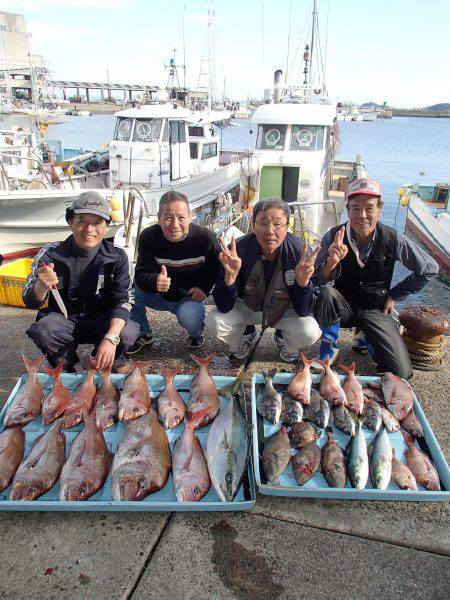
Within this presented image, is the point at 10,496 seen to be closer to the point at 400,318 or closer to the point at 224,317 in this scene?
the point at 224,317

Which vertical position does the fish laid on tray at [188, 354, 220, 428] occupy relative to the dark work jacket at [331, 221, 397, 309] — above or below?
below

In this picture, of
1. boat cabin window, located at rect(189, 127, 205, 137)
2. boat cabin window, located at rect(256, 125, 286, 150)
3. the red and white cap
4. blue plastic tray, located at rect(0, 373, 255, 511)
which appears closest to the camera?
blue plastic tray, located at rect(0, 373, 255, 511)

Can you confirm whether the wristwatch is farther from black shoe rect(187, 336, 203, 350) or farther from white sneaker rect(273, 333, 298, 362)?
white sneaker rect(273, 333, 298, 362)

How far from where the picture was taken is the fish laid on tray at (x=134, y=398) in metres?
2.78

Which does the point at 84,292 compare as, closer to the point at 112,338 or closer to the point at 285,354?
the point at 112,338

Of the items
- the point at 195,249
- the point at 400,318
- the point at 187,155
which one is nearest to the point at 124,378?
the point at 195,249

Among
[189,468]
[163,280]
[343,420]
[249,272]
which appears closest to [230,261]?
[249,272]

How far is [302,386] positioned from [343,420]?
39 centimetres

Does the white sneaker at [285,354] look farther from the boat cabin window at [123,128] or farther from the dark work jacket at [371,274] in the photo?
the boat cabin window at [123,128]

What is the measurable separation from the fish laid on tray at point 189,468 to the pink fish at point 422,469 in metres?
1.19

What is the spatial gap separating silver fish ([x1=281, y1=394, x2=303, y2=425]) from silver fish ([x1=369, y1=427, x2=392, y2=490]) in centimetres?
50

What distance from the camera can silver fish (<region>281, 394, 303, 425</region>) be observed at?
9.30ft

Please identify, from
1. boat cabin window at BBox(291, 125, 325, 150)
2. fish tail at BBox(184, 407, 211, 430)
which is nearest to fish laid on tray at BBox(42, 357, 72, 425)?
fish tail at BBox(184, 407, 211, 430)

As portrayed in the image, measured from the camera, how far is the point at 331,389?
3041mm
